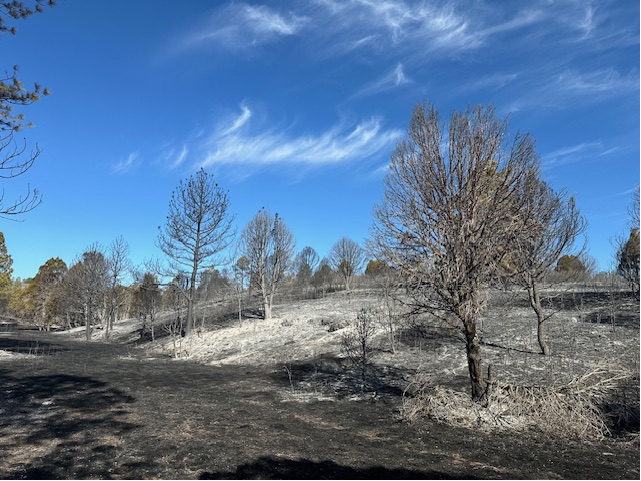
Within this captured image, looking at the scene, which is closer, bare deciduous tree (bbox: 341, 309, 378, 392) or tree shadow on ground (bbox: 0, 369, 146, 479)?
tree shadow on ground (bbox: 0, 369, 146, 479)

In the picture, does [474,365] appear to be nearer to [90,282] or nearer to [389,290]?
[389,290]

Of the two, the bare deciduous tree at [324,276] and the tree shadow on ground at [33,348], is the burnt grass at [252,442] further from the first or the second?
the bare deciduous tree at [324,276]

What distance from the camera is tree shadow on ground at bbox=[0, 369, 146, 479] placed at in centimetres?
572

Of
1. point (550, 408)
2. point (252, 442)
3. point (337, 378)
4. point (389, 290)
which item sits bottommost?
point (337, 378)

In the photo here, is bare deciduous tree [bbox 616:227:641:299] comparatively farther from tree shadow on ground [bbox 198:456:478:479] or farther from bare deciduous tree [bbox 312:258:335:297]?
bare deciduous tree [bbox 312:258:335:297]

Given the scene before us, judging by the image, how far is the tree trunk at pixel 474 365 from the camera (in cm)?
920

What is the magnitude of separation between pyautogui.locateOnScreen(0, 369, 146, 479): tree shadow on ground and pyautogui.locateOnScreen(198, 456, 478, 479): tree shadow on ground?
1695 millimetres

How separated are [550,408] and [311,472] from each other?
516 cm

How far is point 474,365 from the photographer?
9211 mm

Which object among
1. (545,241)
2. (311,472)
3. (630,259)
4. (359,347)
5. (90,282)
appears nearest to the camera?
(311,472)

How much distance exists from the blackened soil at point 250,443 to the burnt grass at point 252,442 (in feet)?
0.06

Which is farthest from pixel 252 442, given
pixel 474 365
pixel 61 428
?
pixel 474 365

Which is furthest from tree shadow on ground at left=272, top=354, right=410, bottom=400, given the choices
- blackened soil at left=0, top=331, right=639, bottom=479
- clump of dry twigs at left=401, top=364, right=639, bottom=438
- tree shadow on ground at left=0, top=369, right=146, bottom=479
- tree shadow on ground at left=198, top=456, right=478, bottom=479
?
tree shadow on ground at left=198, top=456, right=478, bottom=479

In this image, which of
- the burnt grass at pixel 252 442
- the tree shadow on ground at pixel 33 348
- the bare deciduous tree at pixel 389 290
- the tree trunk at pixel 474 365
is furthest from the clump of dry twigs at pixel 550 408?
the tree shadow on ground at pixel 33 348
